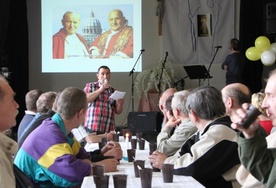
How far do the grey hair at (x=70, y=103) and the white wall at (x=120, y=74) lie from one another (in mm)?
6945

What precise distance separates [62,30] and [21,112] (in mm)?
1749

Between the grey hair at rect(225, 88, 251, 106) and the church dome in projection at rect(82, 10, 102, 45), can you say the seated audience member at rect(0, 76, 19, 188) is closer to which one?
the grey hair at rect(225, 88, 251, 106)

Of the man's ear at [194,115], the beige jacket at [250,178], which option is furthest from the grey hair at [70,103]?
the beige jacket at [250,178]

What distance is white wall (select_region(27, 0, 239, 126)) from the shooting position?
32.0ft

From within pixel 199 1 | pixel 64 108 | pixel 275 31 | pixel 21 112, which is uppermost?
pixel 199 1

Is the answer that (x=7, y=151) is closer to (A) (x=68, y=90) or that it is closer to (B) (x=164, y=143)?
(A) (x=68, y=90)

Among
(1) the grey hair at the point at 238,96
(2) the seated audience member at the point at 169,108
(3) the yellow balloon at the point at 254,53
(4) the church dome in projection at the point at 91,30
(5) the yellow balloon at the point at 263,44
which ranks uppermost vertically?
(4) the church dome in projection at the point at 91,30

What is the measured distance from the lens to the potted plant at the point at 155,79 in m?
9.24

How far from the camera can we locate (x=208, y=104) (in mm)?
2639

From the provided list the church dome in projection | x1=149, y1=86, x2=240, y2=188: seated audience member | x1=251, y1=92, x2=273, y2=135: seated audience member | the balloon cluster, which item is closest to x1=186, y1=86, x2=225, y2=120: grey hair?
x1=149, y1=86, x2=240, y2=188: seated audience member

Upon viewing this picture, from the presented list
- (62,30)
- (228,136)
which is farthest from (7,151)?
(62,30)

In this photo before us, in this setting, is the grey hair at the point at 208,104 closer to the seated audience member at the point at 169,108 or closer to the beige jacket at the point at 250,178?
the beige jacket at the point at 250,178

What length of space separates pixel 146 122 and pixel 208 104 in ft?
16.1

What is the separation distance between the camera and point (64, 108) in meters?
2.79
